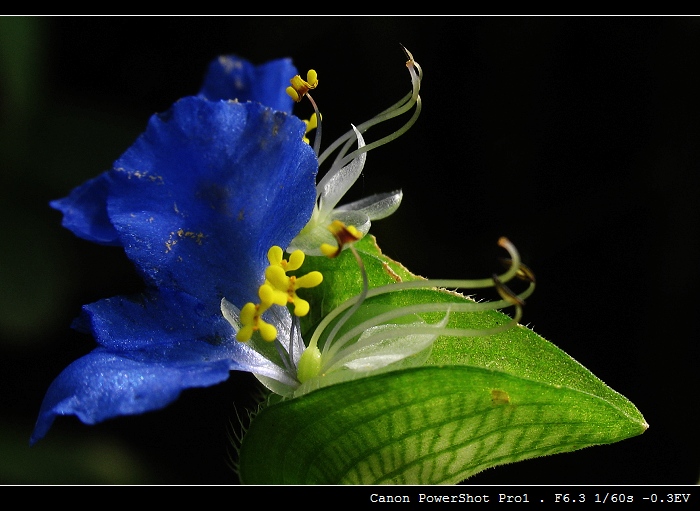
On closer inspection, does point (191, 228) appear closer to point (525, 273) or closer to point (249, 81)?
point (525, 273)

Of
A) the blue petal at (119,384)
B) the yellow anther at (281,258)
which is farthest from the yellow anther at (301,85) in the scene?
the blue petal at (119,384)

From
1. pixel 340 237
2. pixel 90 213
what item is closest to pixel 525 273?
pixel 340 237

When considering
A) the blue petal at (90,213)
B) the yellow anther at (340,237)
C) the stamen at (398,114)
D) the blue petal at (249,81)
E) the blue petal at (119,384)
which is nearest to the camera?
the blue petal at (119,384)

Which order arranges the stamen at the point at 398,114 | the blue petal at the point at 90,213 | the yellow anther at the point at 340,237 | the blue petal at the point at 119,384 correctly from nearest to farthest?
1. the blue petal at the point at 119,384
2. the yellow anther at the point at 340,237
3. the blue petal at the point at 90,213
4. the stamen at the point at 398,114

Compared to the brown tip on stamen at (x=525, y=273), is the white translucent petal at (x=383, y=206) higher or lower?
higher

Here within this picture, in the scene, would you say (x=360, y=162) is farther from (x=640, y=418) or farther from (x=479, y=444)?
(x=640, y=418)

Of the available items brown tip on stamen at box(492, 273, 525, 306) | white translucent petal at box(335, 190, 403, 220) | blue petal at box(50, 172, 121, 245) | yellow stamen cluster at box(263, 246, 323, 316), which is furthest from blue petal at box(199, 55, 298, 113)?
brown tip on stamen at box(492, 273, 525, 306)

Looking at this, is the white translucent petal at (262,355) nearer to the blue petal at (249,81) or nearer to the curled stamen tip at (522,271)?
the curled stamen tip at (522,271)

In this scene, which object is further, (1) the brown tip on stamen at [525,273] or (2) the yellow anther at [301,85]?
(2) the yellow anther at [301,85]
